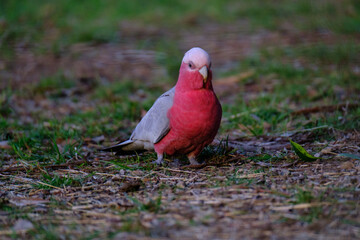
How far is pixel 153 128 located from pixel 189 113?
15.3 inches

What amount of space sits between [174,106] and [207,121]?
10.3 inches

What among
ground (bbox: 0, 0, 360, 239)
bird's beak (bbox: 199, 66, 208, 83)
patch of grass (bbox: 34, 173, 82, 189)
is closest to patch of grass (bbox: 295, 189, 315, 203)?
ground (bbox: 0, 0, 360, 239)

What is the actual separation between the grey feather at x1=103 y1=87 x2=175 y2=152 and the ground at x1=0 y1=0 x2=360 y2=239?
0.15 metres

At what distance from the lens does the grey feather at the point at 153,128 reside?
121 inches

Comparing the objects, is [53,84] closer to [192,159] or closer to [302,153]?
[192,159]

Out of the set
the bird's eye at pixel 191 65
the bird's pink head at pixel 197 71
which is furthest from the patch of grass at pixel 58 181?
the bird's eye at pixel 191 65

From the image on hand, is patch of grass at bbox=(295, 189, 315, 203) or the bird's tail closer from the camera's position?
patch of grass at bbox=(295, 189, 315, 203)

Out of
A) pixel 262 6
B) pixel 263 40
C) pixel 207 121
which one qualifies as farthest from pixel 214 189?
pixel 262 6

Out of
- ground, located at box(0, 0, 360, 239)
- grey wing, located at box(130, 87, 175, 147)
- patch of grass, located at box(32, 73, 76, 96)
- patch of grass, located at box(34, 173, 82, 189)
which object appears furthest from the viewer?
patch of grass, located at box(32, 73, 76, 96)

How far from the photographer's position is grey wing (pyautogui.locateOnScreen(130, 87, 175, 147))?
3.06 metres

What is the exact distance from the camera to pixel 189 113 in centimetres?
287

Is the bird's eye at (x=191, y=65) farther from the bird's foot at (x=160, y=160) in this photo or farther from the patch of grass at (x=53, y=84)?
the patch of grass at (x=53, y=84)

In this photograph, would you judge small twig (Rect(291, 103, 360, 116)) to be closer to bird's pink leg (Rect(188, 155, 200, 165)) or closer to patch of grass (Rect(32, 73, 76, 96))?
bird's pink leg (Rect(188, 155, 200, 165))

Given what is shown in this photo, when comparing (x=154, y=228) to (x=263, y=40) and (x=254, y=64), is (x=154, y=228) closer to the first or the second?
(x=254, y=64)
